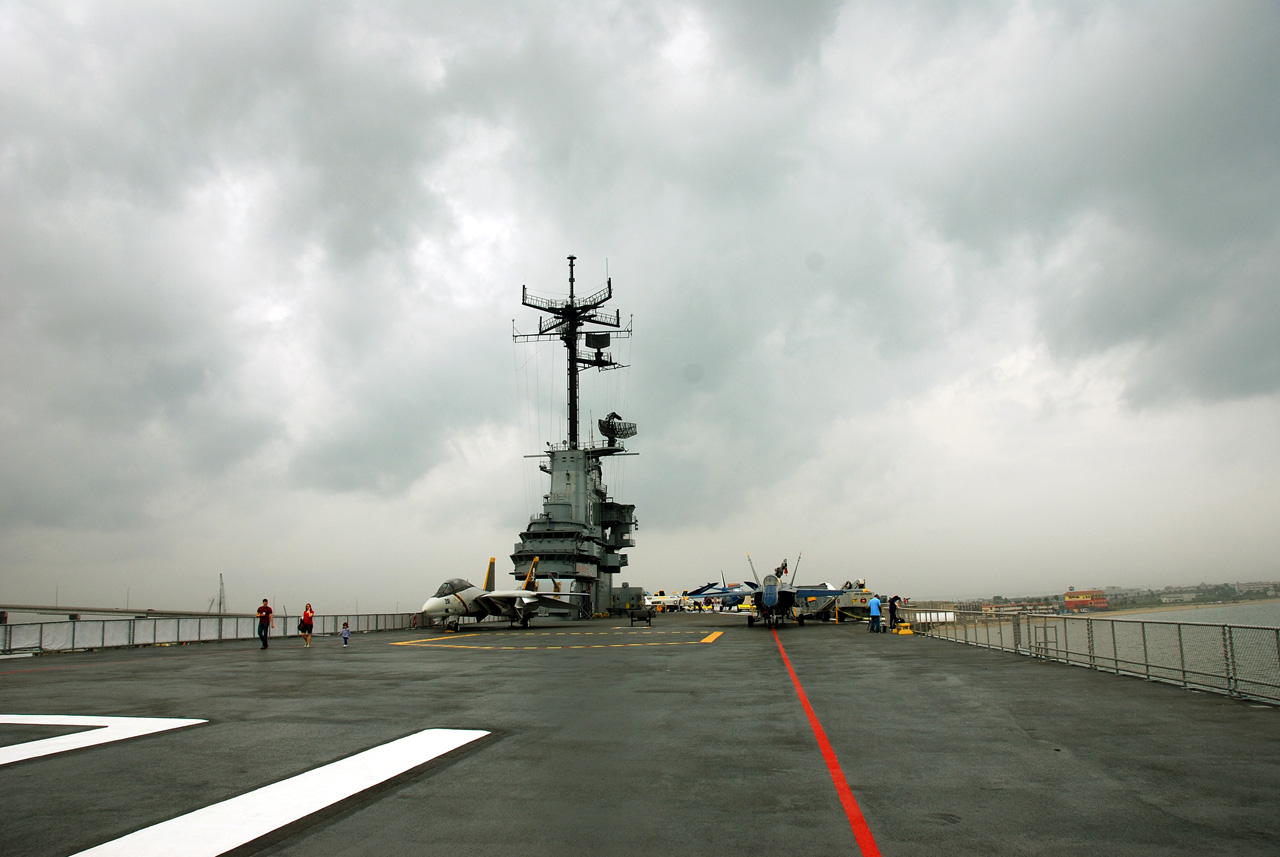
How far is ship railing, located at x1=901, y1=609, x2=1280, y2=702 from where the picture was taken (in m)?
10.8

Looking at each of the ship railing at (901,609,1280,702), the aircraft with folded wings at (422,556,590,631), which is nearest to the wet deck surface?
the ship railing at (901,609,1280,702)

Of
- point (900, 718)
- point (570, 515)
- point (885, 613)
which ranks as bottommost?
point (885, 613)

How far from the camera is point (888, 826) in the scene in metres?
5.37

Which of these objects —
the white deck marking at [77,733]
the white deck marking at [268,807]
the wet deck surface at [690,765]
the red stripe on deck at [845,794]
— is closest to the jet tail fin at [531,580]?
the wet deck surface at [690,765]

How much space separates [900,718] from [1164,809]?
4.35 metres

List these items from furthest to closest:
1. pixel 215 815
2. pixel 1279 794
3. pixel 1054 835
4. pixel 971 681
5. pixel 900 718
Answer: pixel 971 681
pixel 900 718
pixel 1279 794
pixel 215 815
pixel 1054 835

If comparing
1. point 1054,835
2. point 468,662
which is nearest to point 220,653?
point 468,662

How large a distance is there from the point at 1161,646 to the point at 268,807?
14301 mm

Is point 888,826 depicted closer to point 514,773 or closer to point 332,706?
point 514,773

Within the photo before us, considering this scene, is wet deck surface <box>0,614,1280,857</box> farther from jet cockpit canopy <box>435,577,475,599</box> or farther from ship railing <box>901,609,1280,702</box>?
jet cockpit canopy <box>435,577,475,599</box>

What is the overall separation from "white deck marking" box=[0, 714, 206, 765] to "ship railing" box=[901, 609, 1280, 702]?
48.3ft

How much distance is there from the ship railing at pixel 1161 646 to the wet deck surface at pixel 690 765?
580 mm

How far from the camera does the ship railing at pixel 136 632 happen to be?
23781mm

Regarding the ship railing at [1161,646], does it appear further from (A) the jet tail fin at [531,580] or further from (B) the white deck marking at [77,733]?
(A) the jet tail fin at [531,580]
